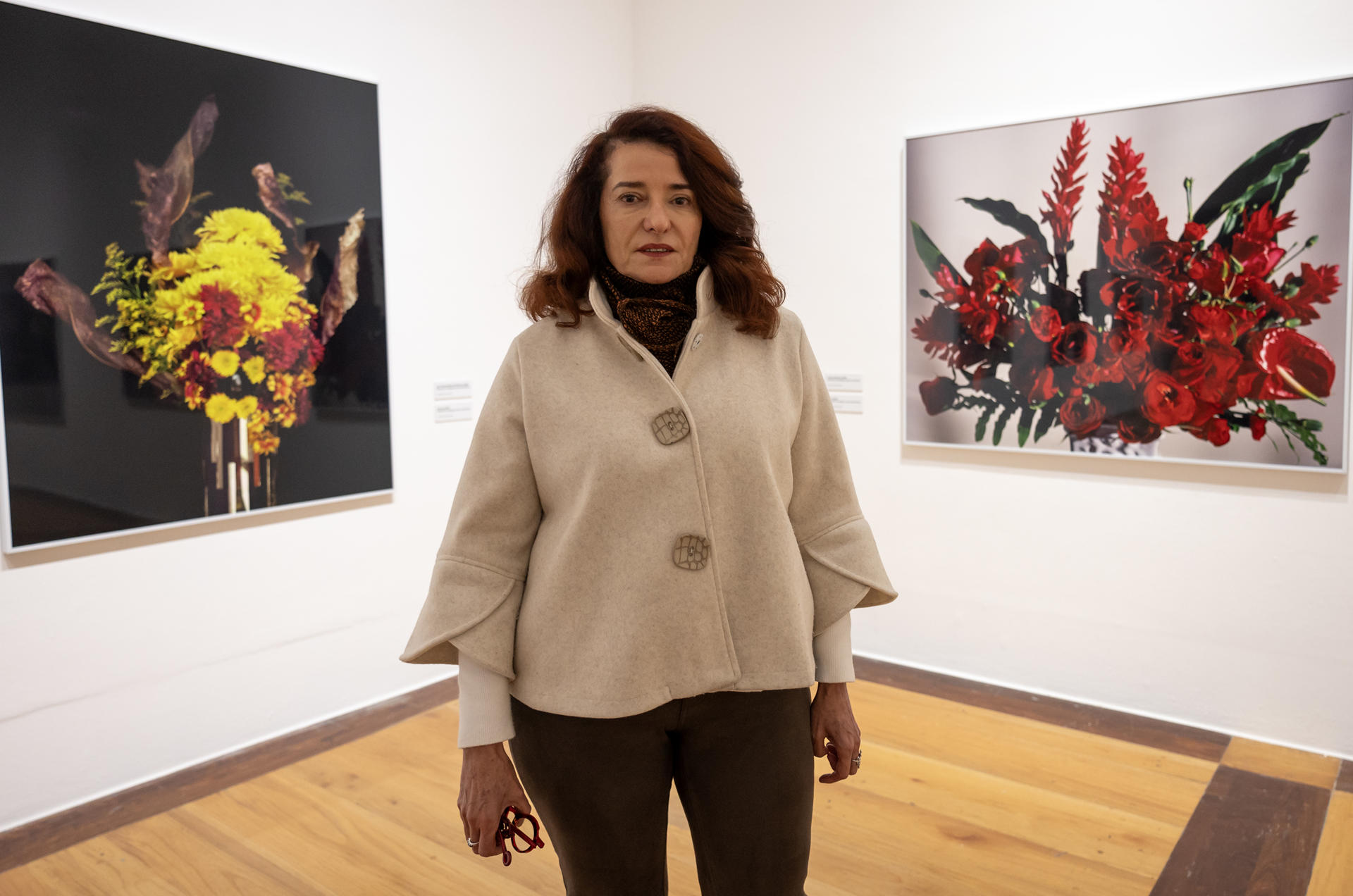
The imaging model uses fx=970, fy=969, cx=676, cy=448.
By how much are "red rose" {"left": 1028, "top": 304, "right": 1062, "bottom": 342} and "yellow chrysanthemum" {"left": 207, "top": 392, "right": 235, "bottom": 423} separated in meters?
2.60

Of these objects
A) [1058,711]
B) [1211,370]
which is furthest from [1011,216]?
[1058,711]

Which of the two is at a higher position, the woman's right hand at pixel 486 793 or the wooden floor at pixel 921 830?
the woman's right hand at pixel 486 793

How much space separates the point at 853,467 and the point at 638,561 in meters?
2.68

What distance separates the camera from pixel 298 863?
94.1 inches

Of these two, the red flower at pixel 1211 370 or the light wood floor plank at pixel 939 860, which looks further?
the red flower at pixel 1211 370

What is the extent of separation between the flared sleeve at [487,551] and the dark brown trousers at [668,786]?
0.43 ft

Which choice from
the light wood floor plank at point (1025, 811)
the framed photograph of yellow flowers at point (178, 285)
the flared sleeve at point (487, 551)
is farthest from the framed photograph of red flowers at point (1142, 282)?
the flared sleeve at point (487, 551)

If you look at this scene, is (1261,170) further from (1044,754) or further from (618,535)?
(618,535)

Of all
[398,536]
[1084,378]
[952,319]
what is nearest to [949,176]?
[952,319]

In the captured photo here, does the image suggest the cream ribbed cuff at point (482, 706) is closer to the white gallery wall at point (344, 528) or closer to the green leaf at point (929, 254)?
the white gallery wall at point (344, 528)

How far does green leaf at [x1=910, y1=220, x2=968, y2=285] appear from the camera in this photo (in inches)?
137

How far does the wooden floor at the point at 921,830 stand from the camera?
229 cm

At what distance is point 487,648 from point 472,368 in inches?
103

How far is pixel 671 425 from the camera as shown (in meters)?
1.29
